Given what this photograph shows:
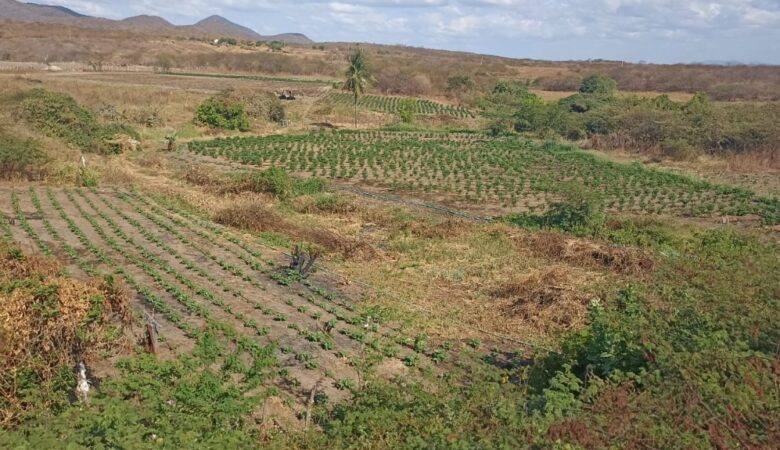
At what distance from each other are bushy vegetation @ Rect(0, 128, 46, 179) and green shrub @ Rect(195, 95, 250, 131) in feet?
56.9

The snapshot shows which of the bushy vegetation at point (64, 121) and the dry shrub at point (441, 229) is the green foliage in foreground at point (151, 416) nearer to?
the dry shrub at point (441, 229)

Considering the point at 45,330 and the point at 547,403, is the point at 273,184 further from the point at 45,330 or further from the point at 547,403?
the point at 547,403

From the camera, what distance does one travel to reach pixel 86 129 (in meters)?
30.5

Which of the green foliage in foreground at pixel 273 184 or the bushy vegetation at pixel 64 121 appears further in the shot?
the bushy vegetation at pixel 64 121

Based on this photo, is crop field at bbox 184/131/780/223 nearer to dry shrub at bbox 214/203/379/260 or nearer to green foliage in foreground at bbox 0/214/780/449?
dry shrub at bbox 214/203/379/260

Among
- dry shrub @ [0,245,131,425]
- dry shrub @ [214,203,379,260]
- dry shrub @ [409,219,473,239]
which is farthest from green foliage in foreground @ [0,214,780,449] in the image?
dry shrub @ [409,219,473,239]

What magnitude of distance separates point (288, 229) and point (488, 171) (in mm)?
14517

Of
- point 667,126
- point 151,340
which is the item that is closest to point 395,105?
point 667,126

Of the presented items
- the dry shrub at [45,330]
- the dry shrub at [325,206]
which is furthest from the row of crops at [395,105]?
the dry shrub at [45,330]

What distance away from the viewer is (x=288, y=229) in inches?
739

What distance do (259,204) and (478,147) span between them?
64.6 ft

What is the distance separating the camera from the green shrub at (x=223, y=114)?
40344mm

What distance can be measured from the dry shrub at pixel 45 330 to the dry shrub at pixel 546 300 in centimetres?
771

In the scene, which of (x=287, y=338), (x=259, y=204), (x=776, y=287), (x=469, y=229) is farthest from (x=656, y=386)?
(x=259, y=204)
